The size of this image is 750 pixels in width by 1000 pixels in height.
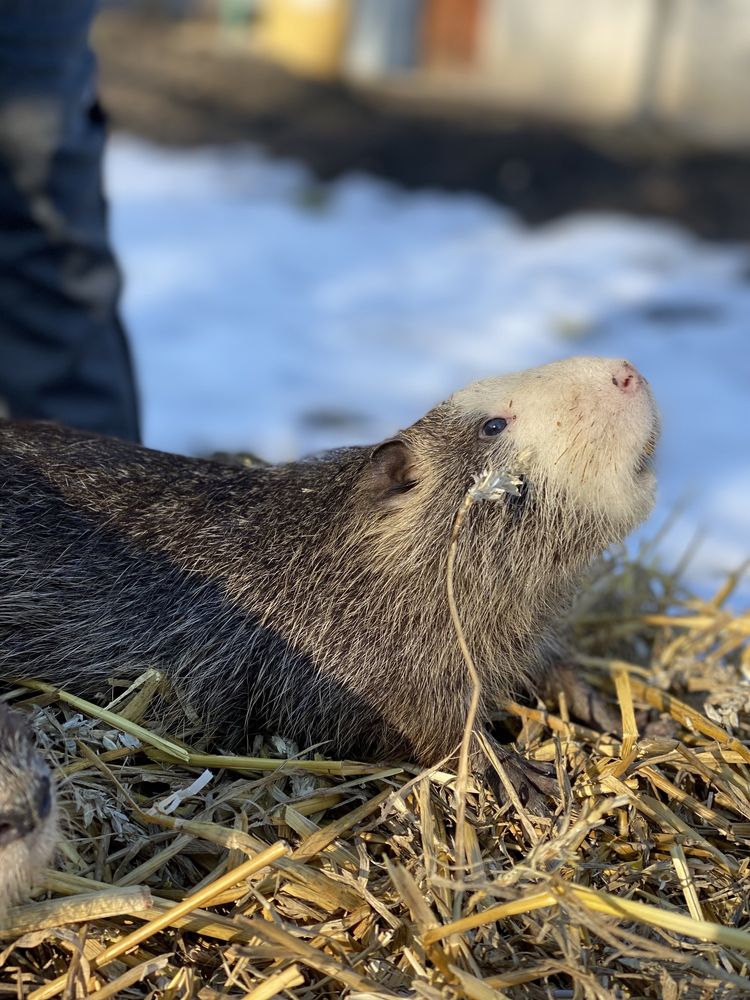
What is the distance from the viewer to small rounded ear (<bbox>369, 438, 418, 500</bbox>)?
10.4 ft

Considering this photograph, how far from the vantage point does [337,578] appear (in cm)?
317

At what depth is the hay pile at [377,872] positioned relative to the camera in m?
2.38

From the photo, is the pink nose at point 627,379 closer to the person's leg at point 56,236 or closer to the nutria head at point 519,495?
the nutria head at point 519,495

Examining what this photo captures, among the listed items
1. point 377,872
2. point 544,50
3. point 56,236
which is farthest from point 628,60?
point 377,872

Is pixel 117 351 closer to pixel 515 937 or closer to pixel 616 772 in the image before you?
pixel 616 772

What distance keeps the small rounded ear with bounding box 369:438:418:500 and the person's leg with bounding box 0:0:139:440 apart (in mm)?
2061

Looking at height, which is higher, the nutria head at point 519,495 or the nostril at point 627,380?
the nostril at point 627,380

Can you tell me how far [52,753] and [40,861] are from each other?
485 millimetres

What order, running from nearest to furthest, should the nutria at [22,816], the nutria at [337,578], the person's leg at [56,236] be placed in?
the nutria at [22,816]
the nutria at [337,578]
the person's leg at [56,236]

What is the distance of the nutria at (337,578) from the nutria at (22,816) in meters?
0.71

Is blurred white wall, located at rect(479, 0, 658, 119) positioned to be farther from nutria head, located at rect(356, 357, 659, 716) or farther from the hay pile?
the hay pile

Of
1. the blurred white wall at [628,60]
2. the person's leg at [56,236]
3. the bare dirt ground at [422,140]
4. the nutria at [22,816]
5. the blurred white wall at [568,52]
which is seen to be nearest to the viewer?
the nutria at [22,816]

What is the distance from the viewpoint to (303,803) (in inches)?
111

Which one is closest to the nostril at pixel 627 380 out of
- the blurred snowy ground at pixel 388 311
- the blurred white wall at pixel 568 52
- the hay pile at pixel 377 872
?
the hay pile at pixel 377 872
